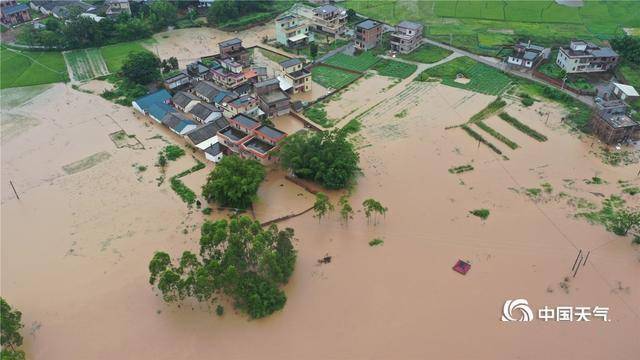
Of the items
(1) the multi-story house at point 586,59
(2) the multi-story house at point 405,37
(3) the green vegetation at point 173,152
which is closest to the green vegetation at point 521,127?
(1) the multi-story house at point 586,59

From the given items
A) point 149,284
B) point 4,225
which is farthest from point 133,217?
point 4,225

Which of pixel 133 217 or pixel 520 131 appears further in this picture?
pixel 520 131

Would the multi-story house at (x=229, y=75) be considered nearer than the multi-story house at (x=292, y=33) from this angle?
Yes

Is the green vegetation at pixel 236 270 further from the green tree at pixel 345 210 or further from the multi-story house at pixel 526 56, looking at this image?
the multi-story house at pixel 526 56

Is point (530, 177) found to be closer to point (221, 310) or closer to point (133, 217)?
point (221, 310)

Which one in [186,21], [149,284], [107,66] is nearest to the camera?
[149,284]

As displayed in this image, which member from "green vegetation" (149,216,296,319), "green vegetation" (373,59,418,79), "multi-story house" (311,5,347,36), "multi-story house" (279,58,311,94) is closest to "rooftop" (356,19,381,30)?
"green vegetation" (373,59,418,79)
